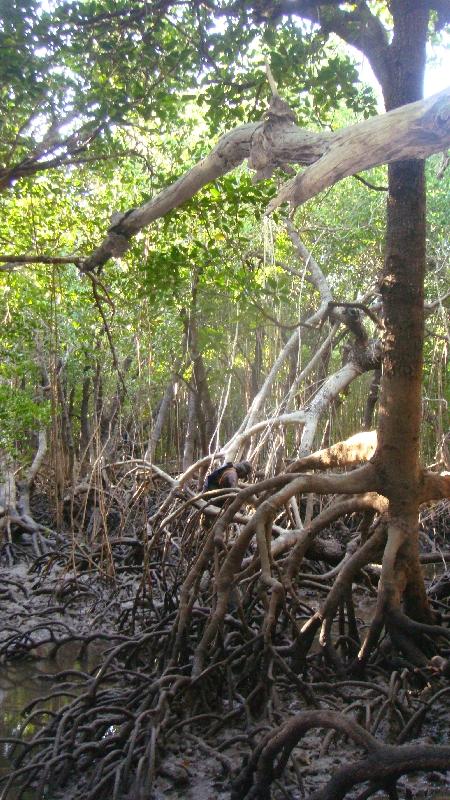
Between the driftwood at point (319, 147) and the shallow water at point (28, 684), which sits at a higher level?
the driftwood at point (319, 147)

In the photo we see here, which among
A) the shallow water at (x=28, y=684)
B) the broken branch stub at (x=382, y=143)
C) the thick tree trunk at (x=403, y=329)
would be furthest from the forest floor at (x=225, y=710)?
the broken branch stub at (x=382, y=143)

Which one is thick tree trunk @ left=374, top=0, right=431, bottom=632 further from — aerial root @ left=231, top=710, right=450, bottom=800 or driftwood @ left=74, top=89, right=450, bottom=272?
aerial root @ left=231, top=710, right=450, bottom=800

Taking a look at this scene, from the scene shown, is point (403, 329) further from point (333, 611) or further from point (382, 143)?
point (333, 611)

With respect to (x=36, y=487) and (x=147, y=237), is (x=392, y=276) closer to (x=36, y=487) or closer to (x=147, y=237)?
(x=147, y=237)

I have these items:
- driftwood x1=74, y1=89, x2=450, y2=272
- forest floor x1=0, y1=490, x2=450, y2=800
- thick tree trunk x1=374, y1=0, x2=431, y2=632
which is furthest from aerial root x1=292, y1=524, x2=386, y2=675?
driftwood x1=74, y1=89, x2=450, y2=272

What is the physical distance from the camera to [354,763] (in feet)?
7.63

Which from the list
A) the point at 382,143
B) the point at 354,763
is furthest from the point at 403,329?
the point at 354,763

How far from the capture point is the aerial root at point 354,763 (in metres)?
2.21

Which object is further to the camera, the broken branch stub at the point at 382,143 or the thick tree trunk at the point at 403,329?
the thick tree trunk at the point at 403,329

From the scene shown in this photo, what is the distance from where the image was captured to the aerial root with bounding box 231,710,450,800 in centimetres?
221

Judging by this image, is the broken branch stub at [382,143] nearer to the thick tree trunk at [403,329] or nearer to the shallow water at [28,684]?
the thick tree trunk at [403,329]

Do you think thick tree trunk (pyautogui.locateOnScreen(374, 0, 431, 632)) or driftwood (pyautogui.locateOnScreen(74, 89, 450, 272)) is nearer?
driftwood (pyautogui.locateOnScreen(74, 89, 450, 272))

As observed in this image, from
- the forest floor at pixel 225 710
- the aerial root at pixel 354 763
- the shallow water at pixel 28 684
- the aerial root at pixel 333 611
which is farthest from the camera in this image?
the shallow water at pixel 28 684

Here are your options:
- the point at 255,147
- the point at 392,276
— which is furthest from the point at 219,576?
the point at 255,147
